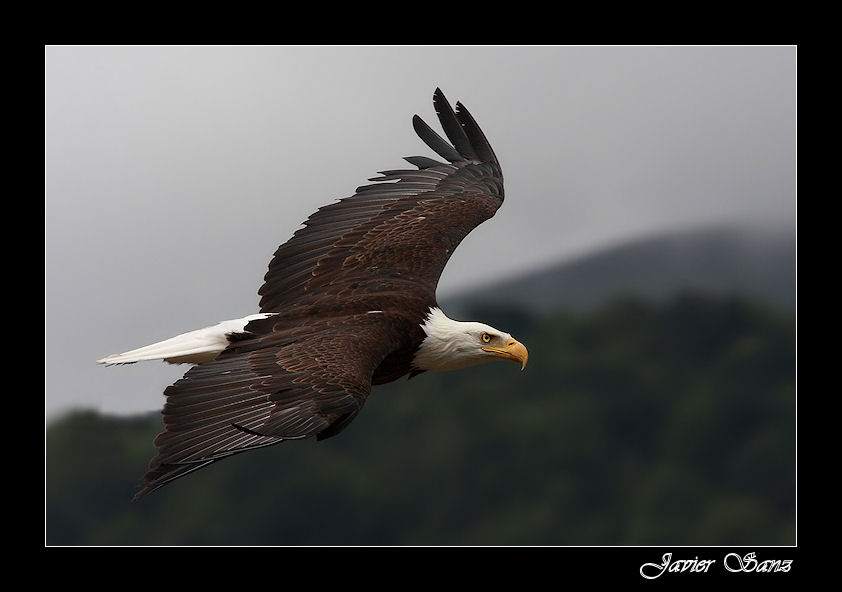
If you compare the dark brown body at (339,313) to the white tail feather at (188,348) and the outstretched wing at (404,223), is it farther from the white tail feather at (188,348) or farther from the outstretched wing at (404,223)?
the white tail feather at (188,348)

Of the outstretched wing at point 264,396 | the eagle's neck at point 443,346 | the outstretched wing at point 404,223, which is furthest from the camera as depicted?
the outstretched wing at point 404,223

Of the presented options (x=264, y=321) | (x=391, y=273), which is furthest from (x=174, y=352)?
(x=391, y=273)

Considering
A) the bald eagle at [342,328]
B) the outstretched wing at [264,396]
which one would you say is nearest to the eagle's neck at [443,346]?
the bald eagle at [342,328]

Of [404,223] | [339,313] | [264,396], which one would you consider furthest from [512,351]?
[264,396]

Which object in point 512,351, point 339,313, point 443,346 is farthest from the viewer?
point 512,351

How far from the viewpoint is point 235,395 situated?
771 centimetres

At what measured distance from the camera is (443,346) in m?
9.08

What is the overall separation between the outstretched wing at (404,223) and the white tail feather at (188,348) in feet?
2.17

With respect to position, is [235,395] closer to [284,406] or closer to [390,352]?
[284,406]

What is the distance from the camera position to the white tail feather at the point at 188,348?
8.59 meters

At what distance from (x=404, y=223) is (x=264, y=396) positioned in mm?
2891

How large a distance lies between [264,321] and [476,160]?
3272mm

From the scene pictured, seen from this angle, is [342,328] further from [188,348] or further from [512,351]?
[512,351]

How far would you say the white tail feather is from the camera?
8.59 meters
